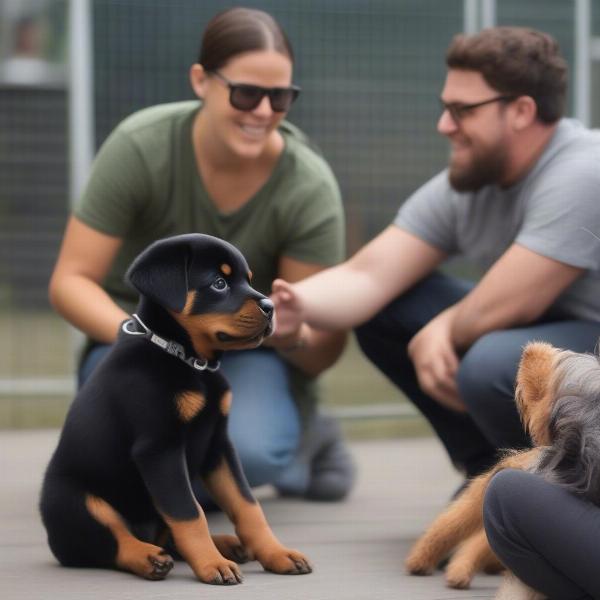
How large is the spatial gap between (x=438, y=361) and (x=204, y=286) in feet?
Result: 3.50

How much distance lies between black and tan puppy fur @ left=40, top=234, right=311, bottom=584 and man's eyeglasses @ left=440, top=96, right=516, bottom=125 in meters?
1.20

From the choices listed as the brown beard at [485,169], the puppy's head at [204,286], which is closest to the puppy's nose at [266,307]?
the puppy's head at [204,286]

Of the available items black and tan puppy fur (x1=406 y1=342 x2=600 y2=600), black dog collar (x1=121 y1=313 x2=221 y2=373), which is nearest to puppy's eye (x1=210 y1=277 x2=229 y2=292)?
black dog collar (x1=121 y1=313 x2=221 y2=373)

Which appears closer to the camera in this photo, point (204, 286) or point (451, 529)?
point (204, 286)

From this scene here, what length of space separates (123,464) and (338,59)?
3377mm

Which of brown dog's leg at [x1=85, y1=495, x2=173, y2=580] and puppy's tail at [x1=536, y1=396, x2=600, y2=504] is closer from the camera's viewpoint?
puppy's tail at [x1=536, y1=396, x2=600, y2=504]

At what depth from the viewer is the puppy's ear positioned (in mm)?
3086

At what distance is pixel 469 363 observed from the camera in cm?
376

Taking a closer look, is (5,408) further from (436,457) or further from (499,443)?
(499,443)

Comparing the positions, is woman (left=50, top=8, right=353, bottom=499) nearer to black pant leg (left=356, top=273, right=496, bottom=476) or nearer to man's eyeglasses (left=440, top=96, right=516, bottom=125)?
black pant leg (left=356, top=273, right=496, bottom=476)

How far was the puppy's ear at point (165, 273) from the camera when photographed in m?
3.09

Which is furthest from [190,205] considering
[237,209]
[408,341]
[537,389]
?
[537,389]

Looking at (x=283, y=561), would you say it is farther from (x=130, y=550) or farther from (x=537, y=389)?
(x=537, y=389)

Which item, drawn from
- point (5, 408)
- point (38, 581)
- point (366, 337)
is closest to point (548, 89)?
point (366, 337)
